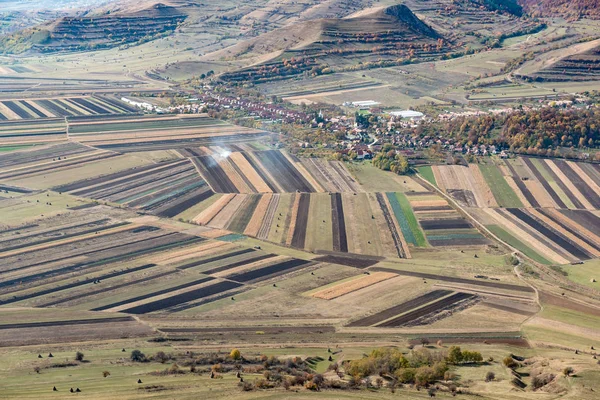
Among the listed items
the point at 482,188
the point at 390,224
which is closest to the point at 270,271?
the point at 390,224

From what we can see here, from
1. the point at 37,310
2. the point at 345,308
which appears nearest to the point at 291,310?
the point at 345,308

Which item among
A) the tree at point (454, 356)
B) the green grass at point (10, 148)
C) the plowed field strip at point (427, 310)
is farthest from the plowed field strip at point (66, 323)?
the green grass at point (10, 148)

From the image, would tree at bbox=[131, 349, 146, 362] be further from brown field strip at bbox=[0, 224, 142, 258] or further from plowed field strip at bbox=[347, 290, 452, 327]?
brown field strip at bbox=[0, 224, 142, 258]

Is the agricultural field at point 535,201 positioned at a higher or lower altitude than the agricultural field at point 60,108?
lower

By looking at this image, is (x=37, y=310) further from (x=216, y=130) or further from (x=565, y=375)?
(x=216, y=130)

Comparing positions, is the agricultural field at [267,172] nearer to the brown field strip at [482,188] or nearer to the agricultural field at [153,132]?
the agricultural field at [153,132]

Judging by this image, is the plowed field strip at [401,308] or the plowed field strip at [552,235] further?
the plowed field strip at [552,235]

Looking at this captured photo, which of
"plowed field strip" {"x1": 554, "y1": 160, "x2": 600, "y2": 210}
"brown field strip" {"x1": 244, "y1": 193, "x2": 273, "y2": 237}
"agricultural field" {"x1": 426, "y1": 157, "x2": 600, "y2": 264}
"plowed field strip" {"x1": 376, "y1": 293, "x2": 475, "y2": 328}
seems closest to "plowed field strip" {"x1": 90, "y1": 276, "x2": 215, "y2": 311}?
"brown field strip" {"x1": 244, "y1": 193, "x2": 273, "y2": 237}

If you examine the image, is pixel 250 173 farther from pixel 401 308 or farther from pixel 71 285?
pixel 401 308
